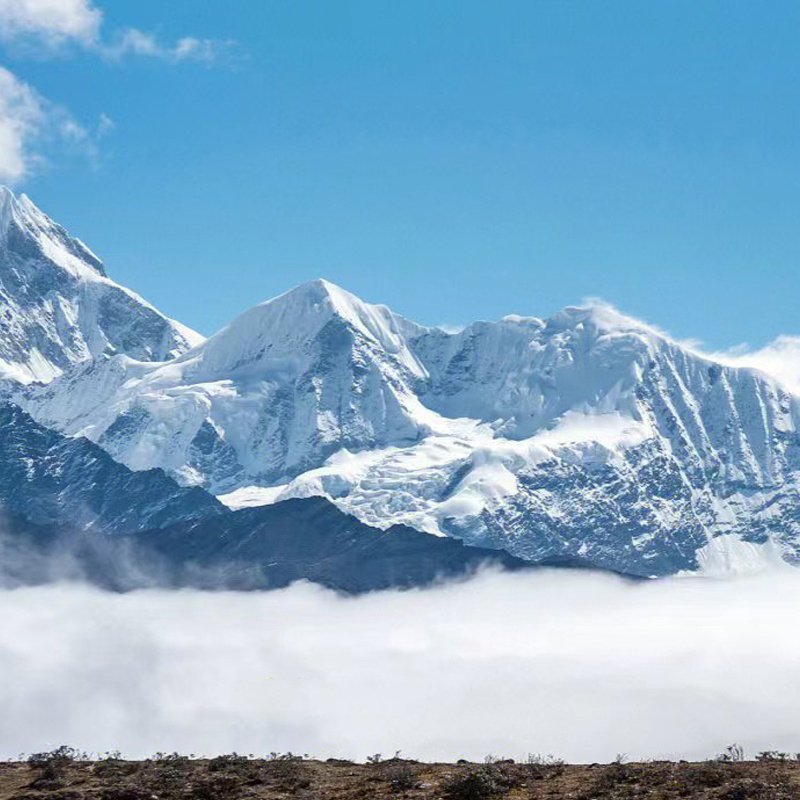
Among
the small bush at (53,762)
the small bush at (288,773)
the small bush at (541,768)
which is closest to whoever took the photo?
the small bush at (541,768)

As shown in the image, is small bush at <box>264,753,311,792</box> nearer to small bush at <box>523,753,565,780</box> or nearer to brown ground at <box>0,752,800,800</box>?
brown ground at <box>0,752,800,800</box>

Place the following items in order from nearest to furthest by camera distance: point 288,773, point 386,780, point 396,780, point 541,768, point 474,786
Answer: point 474,786 → point 396,780 → point 386,780 → point 541,768 → point 288,773

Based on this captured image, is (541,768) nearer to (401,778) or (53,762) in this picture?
(401,778)

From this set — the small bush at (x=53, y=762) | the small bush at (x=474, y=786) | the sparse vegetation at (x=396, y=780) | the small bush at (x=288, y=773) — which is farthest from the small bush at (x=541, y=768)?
the small bush at (x=53, y=762)

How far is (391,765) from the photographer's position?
232 feet

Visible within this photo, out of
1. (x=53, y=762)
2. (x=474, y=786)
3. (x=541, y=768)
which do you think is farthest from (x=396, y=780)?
(x=53, y=762)

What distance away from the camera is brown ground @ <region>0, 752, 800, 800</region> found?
202 ft

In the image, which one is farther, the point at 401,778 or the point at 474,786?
the point at 401,778

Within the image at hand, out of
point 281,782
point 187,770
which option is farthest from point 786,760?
point 187,770

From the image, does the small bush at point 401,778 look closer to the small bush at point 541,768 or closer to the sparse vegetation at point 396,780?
the sparse vegetation at point 396,780

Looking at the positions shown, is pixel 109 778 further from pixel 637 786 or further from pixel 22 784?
pixel 637 786

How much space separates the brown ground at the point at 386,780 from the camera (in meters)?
61.4

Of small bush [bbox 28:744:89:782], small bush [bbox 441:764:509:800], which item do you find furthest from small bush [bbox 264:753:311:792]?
small bush [bbox 28:744:89:782]

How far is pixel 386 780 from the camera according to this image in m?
67.3
